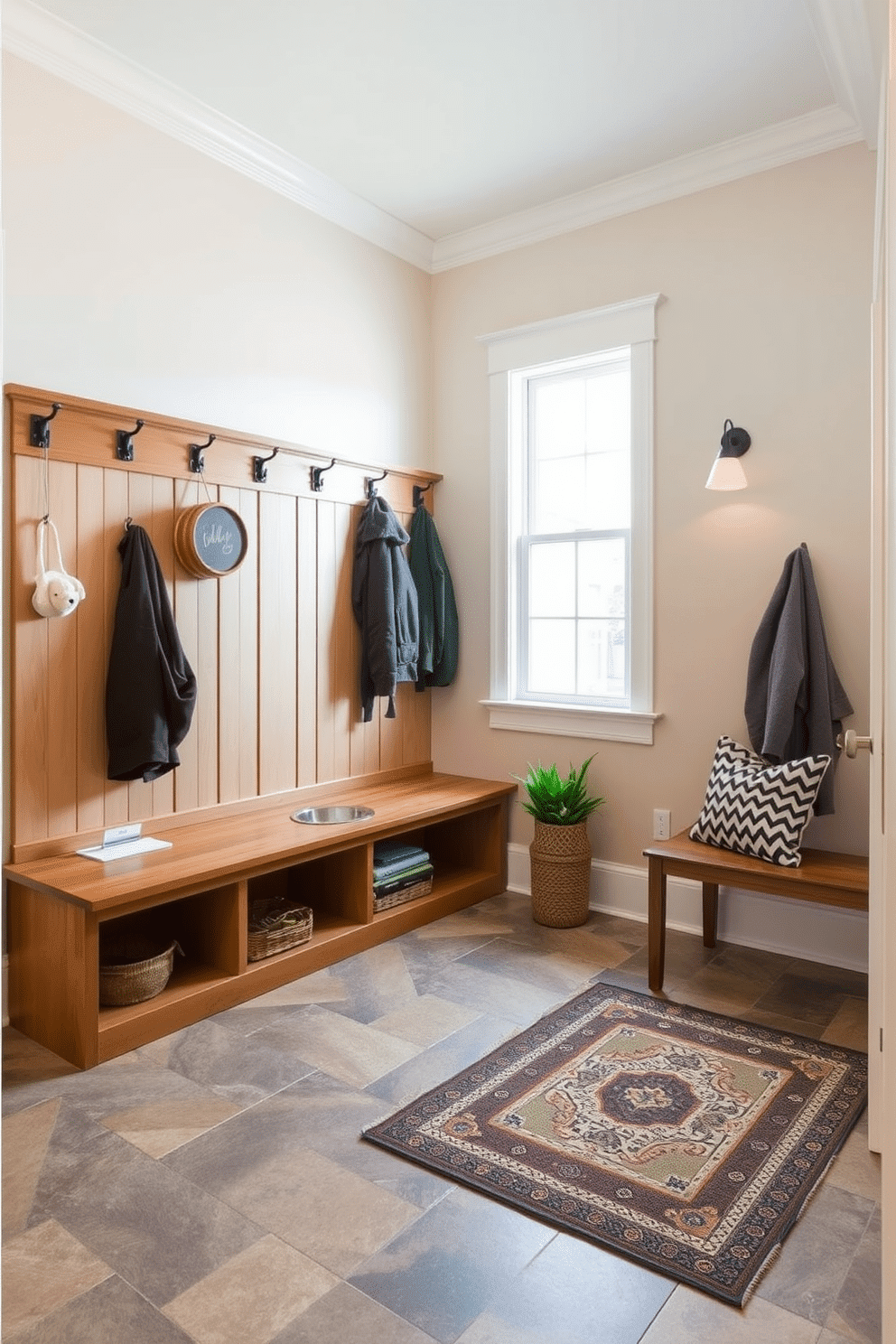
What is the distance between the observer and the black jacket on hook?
111 inches

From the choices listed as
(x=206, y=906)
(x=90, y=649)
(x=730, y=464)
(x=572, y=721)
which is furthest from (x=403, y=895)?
(x=730, y=464)

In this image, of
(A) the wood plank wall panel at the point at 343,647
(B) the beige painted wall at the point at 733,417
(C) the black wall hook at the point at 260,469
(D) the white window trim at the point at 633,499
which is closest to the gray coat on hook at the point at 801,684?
(B) the beige painted wall at the point at 733,417

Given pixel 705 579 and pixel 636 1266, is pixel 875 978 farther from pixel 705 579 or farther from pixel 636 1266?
pixel 705 579

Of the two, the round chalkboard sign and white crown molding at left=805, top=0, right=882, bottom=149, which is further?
the round chalkboard sign

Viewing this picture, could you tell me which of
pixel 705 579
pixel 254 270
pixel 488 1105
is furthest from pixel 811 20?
pixel 488 1105

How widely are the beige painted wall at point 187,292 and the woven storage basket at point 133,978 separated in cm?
170

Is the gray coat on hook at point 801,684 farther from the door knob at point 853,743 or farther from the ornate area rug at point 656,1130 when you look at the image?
the door knob at point 853,743

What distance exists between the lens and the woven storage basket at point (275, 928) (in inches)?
Result: 115

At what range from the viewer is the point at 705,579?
345cm

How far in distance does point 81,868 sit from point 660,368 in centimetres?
268

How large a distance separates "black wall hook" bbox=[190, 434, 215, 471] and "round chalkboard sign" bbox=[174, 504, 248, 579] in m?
0.13

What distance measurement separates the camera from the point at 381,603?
3.70m

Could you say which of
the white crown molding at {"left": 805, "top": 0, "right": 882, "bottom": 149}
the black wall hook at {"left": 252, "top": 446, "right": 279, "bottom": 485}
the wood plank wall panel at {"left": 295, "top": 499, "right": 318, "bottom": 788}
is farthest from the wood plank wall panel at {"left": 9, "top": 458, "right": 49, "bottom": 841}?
the white crown molding at {"left": 805, "top": 0, "right": 882, "bottom": 149}

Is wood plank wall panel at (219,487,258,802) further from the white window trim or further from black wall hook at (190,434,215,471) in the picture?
the white window trim
